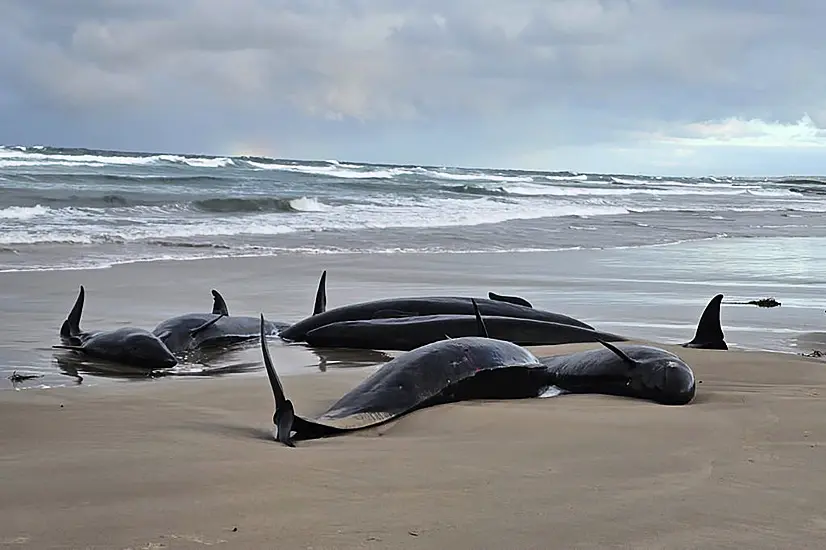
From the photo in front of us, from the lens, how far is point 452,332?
6.21m

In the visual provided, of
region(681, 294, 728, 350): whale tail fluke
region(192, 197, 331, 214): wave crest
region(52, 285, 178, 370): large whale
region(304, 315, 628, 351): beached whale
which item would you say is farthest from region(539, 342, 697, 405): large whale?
region(192, 197, 331, 214): wave crest

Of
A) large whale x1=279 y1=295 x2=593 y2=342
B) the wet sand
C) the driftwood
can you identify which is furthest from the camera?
large whale x1=279 y1=295 x2=593 y2=342

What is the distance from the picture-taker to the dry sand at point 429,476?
2348 mm

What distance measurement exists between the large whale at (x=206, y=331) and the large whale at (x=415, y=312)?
272 mm

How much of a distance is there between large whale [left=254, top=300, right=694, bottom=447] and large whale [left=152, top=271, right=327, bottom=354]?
7.55 ft

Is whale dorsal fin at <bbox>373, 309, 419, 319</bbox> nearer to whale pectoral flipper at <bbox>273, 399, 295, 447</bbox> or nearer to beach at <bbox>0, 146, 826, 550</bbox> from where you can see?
beach at <bbox>0, 146, 826, 550</bbox>

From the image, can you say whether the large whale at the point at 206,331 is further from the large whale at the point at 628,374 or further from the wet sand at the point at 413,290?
the large whale at the point at 628,374

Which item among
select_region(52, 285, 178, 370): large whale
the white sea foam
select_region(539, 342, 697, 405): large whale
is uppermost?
the white sea foam

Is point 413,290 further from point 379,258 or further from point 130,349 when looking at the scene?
point 130,349

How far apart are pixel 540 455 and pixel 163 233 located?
13465mm

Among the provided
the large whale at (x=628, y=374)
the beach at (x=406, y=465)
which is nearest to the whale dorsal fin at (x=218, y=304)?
the beach at (x=406, y=465)

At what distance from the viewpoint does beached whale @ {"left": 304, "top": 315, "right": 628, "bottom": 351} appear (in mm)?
6316

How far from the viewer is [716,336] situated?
20.3 feet

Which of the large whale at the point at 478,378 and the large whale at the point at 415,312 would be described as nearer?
the large whale at the point at 478,378
